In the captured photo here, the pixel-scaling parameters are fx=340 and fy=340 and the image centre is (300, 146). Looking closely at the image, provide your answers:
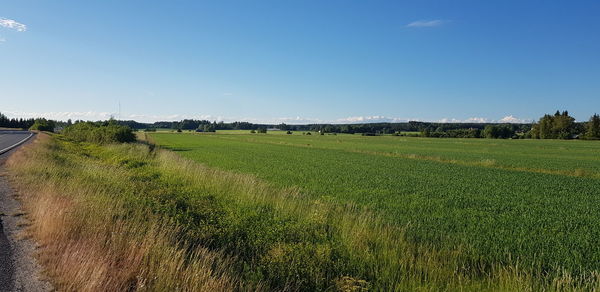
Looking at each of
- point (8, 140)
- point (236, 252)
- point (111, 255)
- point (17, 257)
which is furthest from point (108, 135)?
point (111, 255)

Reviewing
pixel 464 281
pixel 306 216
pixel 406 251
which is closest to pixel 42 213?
pixel 306 216

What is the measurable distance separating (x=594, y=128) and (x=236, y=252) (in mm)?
135418

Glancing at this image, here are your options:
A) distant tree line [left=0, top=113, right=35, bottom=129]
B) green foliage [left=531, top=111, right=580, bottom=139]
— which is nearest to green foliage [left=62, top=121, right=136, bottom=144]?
distant tree line [left=0, top=113, right=35, bottom=129]

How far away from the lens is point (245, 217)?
10.0m

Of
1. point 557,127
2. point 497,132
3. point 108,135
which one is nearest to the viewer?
point 108,135

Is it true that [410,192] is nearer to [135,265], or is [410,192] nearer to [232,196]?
[232,196]

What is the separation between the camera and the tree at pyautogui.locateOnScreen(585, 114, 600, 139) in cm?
10450

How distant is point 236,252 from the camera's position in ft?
25.1

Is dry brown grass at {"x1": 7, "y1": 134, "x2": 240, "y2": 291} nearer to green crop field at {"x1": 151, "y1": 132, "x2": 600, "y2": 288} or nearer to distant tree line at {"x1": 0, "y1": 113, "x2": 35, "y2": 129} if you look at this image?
green crop field at {"x1": 151, "y1": 132, "x2": 600, "y2": 288}

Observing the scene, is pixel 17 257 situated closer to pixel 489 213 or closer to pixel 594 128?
pixel 489 213

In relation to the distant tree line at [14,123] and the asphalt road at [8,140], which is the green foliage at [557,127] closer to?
the asphalt road at [8,140]

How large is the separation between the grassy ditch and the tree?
129 m

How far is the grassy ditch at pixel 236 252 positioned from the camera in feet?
18.3

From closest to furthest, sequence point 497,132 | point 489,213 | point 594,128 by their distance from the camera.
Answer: point 489,213 → point 594,128 → point 497,132
